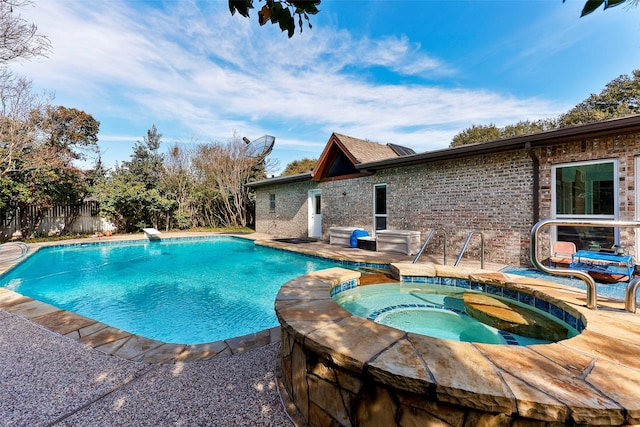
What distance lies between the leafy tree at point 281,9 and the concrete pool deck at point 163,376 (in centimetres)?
243

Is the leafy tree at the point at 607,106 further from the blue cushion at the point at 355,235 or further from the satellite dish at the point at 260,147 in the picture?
the satellite dish at the point at 260,147

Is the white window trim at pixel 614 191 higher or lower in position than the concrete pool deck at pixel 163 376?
higher

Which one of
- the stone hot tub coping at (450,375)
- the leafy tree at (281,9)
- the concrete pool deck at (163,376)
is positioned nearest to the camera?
the stone hot tub coping at (450,375)

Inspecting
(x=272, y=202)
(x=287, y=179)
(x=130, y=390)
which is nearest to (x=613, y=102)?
(x=287, y=179)

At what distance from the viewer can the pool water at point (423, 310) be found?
10.1 ft

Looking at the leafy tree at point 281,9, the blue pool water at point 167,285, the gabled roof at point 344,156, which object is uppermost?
the gabled roof at point 344,156

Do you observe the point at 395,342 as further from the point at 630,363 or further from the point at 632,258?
the point at 632,258

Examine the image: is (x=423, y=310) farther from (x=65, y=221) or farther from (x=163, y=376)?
(x=65, y=221)

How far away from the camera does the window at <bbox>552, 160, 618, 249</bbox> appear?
5.77 metres

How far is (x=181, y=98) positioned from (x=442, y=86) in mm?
13475

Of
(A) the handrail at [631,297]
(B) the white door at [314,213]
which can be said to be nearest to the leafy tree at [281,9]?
(A) the handrail at [631,297]

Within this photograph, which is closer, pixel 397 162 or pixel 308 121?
pixel 397 162

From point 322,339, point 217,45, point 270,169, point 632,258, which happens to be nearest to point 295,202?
point 217,45

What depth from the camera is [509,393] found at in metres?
1.24
